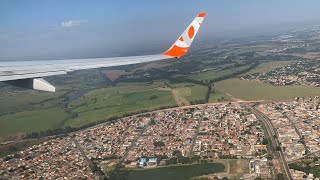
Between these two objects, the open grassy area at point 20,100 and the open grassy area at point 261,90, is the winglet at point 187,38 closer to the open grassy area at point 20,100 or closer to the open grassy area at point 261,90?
the open grassy area at point 20,100

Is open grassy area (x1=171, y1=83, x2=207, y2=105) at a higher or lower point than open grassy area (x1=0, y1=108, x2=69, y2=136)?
higher

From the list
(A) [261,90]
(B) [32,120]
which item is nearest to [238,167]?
(B) [32,120]

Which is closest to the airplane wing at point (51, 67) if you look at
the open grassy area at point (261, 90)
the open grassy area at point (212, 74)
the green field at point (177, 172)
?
the green field at point (177, 172)

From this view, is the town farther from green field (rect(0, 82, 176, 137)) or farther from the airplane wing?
the airplane wing

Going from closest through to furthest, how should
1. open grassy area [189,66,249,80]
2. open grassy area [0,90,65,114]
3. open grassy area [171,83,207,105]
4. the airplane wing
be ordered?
the airplane wing < open grassy area [0,90,65,114] < open grassy area [171,83,207,105] < open grassy area [189,66,249,80]

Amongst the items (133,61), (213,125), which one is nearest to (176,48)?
(133,61)

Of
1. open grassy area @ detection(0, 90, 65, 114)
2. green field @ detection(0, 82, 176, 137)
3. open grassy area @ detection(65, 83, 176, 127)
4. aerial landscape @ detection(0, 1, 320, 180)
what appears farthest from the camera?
open grassy area @ detection(65, 83, 176, 127)

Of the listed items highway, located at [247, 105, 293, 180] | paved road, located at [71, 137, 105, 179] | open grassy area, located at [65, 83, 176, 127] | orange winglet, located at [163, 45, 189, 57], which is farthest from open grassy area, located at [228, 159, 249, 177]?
open grassy area, located at [65, 83, 176, 127]
